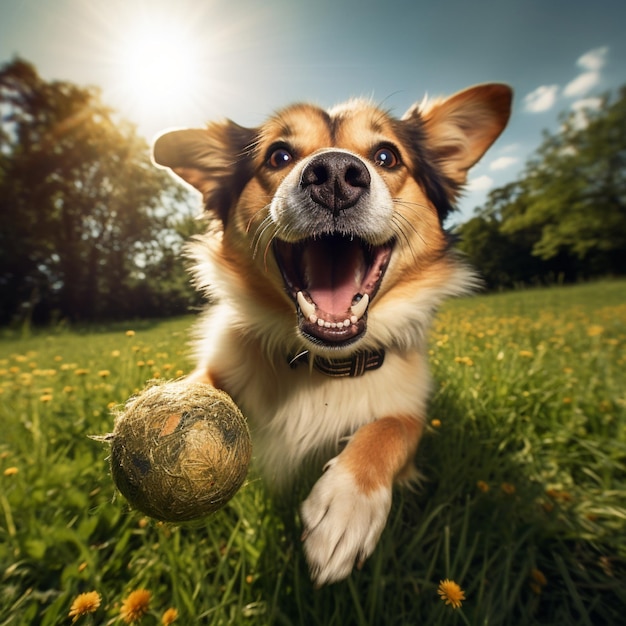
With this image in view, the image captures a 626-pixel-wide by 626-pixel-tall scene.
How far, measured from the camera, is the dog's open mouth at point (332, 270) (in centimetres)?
191

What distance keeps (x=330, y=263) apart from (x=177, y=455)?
1187 mm

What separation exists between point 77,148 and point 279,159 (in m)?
20.2

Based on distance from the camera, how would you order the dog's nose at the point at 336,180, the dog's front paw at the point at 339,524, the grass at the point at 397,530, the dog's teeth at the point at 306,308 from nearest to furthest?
the dog's front paw at the point at 339,524
the grass at the point at 397,530
the dog's nose at the point at 336,180
the dog's teeth at the point at 306,308

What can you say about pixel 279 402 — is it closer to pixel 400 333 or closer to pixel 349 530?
pixel 400 333

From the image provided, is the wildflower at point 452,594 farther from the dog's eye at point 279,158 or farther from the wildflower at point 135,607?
the dog's eye at point 279,158

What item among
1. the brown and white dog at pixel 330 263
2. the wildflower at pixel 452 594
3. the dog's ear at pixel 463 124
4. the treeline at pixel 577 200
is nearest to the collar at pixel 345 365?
the brown and white dog at pixel 330 263

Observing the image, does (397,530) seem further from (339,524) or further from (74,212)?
(74,212)

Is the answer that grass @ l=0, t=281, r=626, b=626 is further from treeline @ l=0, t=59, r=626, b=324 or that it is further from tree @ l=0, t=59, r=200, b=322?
tree @ l=0, t=59, r=200, b=322

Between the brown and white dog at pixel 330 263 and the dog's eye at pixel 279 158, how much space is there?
0.01 meters

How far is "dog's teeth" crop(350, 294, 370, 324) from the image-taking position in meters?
1.78

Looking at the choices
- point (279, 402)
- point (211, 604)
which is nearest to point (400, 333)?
point (279, 402)

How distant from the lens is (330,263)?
203cm

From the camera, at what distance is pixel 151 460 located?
1.13 m

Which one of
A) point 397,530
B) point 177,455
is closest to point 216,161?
point 177,455
